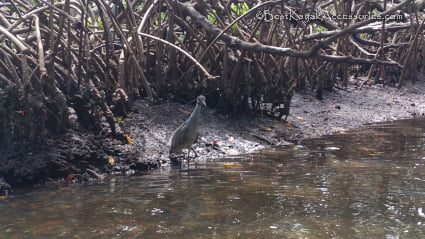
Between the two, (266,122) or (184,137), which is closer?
(184,137)

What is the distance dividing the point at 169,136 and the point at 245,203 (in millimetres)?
2081

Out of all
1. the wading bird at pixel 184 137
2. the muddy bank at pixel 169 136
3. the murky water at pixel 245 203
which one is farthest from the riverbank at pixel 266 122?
the murky water at pixel 245 203

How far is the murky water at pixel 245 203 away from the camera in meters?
2.94

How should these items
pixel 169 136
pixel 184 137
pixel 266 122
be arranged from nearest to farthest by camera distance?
pixel 184 137
pixel 169 136
pixel 266 122

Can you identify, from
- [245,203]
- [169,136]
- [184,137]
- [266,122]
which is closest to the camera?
[245,203]

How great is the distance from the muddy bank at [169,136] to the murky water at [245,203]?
272 mm

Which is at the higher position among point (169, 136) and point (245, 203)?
point (169, 136)

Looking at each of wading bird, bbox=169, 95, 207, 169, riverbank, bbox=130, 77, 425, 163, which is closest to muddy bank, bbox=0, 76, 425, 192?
riverbank, bbox=130, 77, 425, 163

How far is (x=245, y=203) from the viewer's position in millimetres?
3473

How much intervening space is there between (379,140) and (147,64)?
271cm

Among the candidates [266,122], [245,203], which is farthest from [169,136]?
[245,203]

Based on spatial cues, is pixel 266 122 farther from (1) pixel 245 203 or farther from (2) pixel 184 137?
(1) pixel 245 203

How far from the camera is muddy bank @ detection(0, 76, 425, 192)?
13.9ft

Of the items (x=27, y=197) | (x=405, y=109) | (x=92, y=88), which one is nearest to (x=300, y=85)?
(x=405, y=109)
